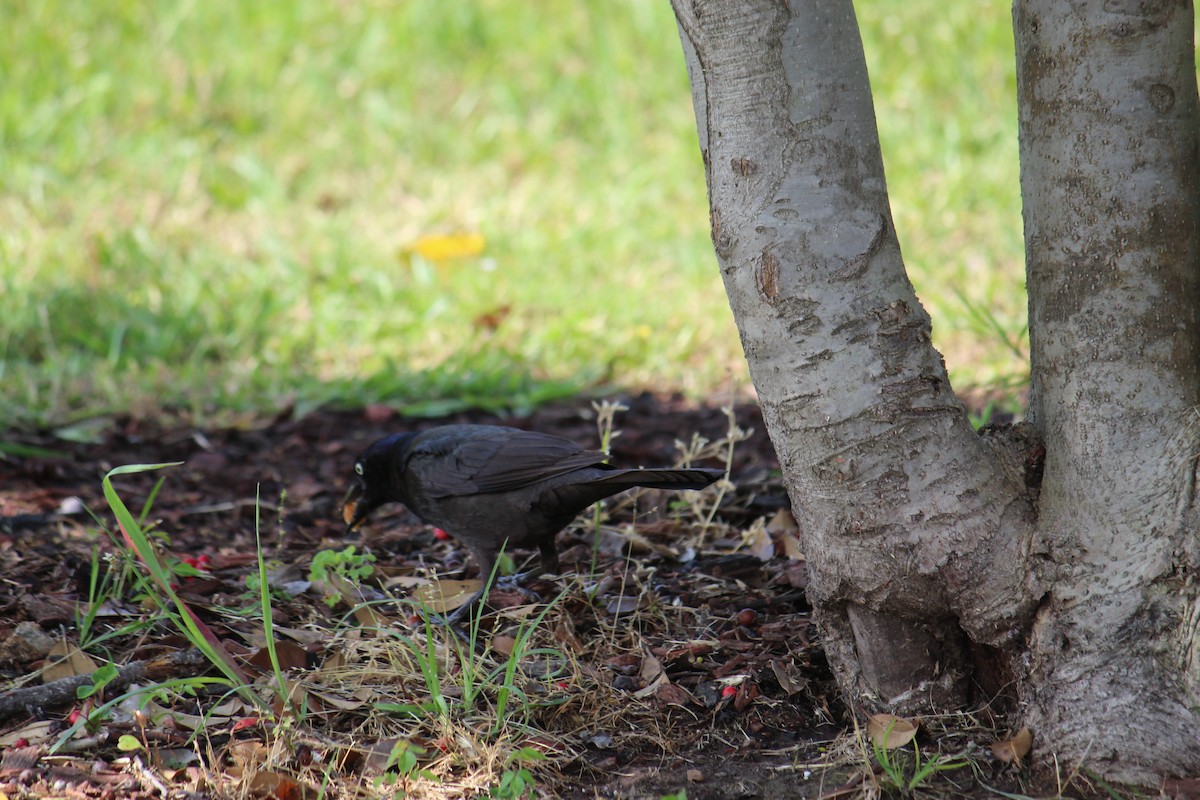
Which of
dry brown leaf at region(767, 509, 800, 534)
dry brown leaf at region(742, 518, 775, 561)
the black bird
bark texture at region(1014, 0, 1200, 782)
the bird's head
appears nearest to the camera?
bark texture at region(1014, 0, 1200, 782)

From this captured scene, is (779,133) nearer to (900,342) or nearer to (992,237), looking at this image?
(900,342)

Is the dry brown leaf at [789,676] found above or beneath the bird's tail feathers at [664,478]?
beneath

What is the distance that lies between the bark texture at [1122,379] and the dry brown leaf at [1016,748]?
0.13 feet

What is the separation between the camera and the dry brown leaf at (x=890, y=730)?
96.1 inches

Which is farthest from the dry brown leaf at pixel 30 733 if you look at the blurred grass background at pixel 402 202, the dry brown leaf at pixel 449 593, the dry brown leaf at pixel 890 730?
the blurred grass background at pixel 402 202

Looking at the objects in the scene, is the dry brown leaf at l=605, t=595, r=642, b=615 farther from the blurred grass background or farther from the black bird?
the blurred grass background

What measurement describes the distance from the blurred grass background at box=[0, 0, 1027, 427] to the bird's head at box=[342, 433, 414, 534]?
128cm

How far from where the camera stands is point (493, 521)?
346 cm

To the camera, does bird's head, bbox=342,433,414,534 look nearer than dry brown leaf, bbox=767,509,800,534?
No

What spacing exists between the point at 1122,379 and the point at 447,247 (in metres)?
5.05

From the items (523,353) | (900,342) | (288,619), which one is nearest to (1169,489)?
(900,342)

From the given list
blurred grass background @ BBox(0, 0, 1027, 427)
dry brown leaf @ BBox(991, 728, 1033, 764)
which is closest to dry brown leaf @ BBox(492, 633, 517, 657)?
dry brown leaf @ BBox(991, 728, 1033, 764)

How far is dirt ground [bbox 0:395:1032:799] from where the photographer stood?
2.41m

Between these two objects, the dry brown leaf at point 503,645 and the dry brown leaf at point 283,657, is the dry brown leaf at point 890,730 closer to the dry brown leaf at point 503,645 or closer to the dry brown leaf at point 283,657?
the dry brown leaf at point 503,645
